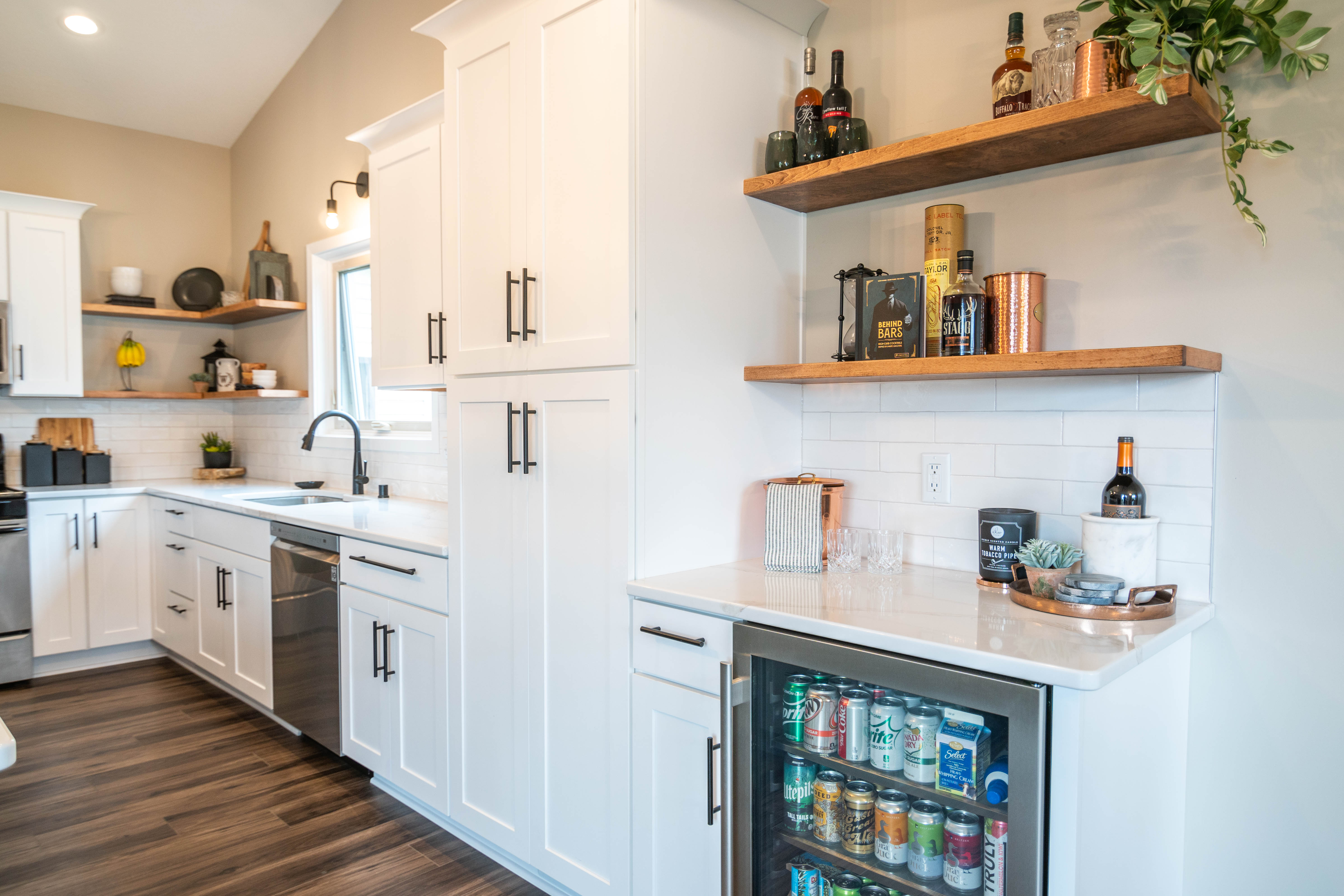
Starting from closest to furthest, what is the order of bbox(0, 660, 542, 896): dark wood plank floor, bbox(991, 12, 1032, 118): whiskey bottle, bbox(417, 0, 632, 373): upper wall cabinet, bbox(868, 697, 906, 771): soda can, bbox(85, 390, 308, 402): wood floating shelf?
bbox(868, 697, 906, 771): soda can → bbox(991, 12, 1032, 118): whiskey bottle → bbox(417, 0, 632, 373): upper wall cabinet → bbox(0, 660, 542, 896): dark wood plank floor → bbox(85, 390, 308, 402): wood floating shelf

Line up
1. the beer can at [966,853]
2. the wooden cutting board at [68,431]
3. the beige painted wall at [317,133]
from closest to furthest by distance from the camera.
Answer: the beer can at [966,853] → the beige painted wall at [317,133] → the wooden cutting board at [68,431]

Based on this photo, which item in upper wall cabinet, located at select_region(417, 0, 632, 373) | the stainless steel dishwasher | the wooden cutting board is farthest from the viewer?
the wooden cutting board

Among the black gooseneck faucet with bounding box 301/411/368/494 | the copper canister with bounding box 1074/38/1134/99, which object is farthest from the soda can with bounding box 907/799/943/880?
the black gooseneck faucet with bounding box 301/411/368/494

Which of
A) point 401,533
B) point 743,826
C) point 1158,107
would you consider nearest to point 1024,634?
point 743,826

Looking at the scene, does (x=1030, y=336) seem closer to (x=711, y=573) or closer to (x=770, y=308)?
(x=770, y=308)

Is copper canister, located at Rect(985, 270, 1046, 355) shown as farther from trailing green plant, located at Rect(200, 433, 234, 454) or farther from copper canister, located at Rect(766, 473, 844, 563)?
trailing green plant, located at Rect(200, 433, 234, 454)

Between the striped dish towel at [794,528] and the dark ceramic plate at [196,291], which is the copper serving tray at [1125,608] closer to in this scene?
the striped dish towel at [794,528]

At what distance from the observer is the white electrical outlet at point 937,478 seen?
201 centimetres

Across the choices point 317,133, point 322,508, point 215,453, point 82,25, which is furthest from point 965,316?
point 215,453

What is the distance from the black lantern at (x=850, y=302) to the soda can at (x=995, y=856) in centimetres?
109

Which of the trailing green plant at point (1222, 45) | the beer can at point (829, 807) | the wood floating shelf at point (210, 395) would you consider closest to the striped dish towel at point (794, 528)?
the beer can at point (829, 807)

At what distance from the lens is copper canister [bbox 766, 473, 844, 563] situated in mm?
2027

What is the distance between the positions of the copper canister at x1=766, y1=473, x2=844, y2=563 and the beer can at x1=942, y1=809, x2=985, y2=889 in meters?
0.73

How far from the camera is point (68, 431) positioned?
4668mm
